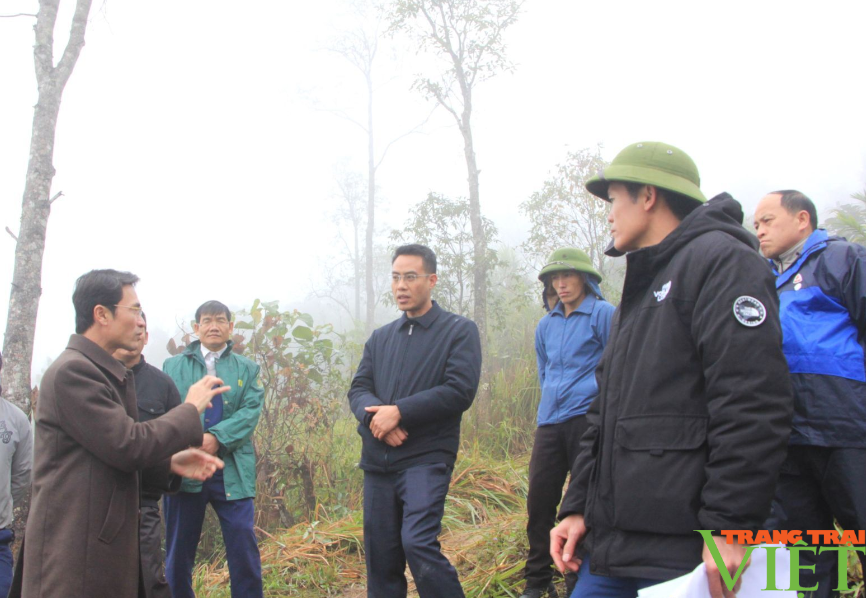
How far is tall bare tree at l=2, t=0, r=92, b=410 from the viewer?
5.02 meters

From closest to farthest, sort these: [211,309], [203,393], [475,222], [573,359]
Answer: [203,393] < [573,359] < [211,309] < [475,222]

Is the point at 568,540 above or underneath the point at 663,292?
underneath

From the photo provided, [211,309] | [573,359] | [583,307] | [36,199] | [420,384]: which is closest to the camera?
[420,384]

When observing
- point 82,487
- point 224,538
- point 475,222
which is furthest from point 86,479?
point 475,222

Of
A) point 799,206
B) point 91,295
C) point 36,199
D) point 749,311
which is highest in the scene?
point 36,199

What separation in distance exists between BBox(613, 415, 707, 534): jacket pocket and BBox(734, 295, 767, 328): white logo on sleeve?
0.94 ft

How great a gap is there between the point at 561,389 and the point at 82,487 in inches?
107

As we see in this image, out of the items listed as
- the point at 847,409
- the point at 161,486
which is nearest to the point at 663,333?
the point at 847,409

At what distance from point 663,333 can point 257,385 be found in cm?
334

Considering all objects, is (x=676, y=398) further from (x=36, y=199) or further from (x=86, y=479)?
(x=36, y=199)

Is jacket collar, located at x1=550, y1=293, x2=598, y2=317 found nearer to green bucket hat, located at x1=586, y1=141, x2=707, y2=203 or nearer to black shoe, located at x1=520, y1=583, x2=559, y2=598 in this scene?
black shoe, located at x1=520, y1=583, x2=559, y2=598

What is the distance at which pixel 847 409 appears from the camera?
2500 millimetres

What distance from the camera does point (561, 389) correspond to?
402 centimetres

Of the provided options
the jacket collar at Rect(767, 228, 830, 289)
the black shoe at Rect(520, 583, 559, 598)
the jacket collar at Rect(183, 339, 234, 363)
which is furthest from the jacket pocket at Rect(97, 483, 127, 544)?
the jacket collar at Rect(767, 228, 830, 289)
